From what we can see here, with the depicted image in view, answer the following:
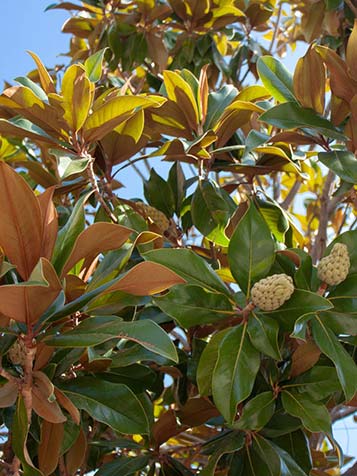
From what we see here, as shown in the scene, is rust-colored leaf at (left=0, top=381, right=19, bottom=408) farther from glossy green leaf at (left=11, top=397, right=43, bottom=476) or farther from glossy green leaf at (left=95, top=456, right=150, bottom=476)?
glossy green leaf at (left=95, top=456, right=150, bottom=476)

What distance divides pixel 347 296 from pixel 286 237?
46 cm

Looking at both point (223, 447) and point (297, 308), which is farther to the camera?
point (223, 447)

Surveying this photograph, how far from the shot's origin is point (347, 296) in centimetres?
128

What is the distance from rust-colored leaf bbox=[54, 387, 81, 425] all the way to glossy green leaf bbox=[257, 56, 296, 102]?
0.85 metres

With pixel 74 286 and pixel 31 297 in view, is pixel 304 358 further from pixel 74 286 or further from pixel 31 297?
pixel 31 297

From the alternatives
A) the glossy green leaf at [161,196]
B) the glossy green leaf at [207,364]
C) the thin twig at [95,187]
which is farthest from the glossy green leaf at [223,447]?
the glossy green leaf at [161,196]

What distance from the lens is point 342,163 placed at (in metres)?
1.42

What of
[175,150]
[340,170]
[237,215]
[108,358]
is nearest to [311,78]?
[340,170]

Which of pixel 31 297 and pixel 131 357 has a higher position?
pixel 31 297

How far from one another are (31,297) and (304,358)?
1.94ft

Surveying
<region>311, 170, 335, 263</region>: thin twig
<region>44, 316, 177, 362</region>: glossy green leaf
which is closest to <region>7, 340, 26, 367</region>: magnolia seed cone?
<region>44, 316, 177, 362</region>: glossy green leaf

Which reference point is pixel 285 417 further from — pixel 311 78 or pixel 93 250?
pixel 311 78

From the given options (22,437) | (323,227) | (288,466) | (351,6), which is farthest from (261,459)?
(351,6)

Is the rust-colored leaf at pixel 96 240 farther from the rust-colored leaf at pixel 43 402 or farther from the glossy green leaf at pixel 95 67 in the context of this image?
the glossy green leaf at pixel 95 67
